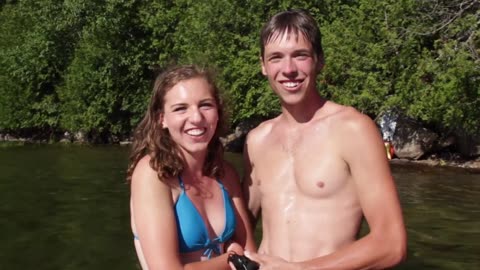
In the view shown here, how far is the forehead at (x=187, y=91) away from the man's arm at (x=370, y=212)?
68 centimetres

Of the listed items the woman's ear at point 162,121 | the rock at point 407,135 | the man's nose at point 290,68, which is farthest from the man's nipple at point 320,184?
the rock at point 407,135

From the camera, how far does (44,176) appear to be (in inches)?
720

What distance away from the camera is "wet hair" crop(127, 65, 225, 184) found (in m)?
3.09

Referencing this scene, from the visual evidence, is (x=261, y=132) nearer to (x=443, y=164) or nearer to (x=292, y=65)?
(x=292, y=65)

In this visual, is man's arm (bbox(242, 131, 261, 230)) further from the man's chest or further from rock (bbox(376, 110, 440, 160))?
rock (bbox(376, 110, 440, 160))

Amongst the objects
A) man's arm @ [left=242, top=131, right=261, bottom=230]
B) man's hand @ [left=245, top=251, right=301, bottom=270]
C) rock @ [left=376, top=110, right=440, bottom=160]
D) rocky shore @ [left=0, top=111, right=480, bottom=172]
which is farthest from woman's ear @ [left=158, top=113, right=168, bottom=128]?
rock @ [left=376, top=110, right=440, bottom=160]

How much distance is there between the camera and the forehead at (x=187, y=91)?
10.3 ft

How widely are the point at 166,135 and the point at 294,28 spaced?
0.77 metres

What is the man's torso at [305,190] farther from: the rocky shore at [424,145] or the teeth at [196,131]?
the rocky shore at [424,145]

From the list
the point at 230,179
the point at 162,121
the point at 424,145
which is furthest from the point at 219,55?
the point at 162,121

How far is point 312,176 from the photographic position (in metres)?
3.15

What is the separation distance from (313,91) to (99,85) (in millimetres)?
29088

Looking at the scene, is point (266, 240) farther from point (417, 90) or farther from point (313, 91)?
point (417, 90)

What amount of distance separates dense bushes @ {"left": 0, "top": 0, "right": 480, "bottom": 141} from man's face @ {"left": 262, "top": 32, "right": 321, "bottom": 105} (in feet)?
Answer: 24.0
